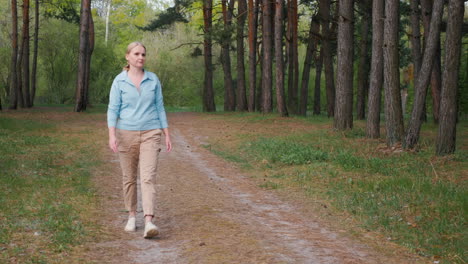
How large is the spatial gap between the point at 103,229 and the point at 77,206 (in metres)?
1.35

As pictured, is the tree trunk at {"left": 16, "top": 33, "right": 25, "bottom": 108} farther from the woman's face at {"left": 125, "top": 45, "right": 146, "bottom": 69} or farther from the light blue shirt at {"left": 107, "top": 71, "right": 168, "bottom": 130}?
the woman's face at {"left": 125, "top": 45, "right": 146, "bottom": 69}

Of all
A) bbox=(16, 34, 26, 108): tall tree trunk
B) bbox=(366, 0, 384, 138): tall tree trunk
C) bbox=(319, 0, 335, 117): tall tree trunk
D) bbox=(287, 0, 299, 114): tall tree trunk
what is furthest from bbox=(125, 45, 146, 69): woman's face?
bbox=(16, 34, 26, 108): tall tree trunk

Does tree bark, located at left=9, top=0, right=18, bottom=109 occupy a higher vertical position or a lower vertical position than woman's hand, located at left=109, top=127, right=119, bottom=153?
higher

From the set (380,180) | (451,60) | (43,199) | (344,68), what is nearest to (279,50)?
(344,68)

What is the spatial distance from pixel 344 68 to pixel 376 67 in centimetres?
294

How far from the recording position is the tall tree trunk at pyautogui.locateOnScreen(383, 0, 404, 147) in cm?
1414

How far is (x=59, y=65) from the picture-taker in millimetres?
46469

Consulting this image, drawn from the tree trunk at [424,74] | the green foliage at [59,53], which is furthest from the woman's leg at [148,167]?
the green foliage at [59,53]

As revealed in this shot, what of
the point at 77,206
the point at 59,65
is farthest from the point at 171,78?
the point at 77,206

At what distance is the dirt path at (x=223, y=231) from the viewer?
229 inches

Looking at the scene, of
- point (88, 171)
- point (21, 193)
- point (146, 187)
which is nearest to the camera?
point (146, 187)

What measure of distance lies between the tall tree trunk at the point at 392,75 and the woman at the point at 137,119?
904 cm

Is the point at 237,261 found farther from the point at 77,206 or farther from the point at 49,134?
the point at 49,134

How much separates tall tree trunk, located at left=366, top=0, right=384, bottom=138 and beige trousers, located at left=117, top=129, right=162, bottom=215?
1048cm
